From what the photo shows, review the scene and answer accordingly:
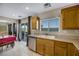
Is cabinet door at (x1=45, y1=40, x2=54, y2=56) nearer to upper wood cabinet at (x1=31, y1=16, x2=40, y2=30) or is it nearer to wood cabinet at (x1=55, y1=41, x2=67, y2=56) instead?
wood cabinet at (x1=55, y1=41, x2=67, y2=56)

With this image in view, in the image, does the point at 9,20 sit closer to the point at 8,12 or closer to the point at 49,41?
the point at 8,12

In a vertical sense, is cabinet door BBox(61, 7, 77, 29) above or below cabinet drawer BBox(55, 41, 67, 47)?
above

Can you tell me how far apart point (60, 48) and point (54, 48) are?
0.93 ft

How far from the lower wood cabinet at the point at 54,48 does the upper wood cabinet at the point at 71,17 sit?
Answer: 52 centimetres

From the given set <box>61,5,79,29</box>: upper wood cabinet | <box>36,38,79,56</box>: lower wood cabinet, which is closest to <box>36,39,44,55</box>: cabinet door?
<box>36,38,79,56</box>: lower wood cabinet

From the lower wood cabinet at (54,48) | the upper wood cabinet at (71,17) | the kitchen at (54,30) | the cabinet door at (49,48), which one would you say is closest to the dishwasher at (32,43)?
the kitchen at (54,30)

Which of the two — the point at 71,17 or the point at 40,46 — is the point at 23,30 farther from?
the point at 71,17

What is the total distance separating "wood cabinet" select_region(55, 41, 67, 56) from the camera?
2297 mm

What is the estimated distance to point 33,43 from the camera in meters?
3.80

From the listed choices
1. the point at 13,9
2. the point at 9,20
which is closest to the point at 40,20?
the point at 13,9

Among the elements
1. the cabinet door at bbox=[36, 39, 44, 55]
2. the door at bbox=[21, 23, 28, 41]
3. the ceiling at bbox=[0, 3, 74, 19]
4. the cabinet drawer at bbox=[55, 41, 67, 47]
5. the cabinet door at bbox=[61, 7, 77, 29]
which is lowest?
the cabinet door at bbox=[36, 39, 44, 55]

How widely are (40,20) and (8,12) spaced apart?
1.52 meters

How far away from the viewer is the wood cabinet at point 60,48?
230cm

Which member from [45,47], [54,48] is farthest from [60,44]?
[45,47]
